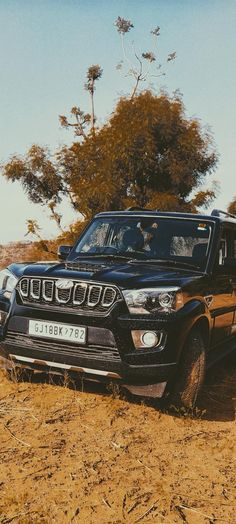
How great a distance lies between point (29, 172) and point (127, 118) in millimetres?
5482

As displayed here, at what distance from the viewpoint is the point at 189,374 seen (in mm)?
4066

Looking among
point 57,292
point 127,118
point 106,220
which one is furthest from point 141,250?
point 127,118

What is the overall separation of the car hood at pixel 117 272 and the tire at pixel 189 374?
537mm

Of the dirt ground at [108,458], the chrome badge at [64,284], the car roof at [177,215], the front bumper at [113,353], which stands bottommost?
the dirt ground at [108,458]

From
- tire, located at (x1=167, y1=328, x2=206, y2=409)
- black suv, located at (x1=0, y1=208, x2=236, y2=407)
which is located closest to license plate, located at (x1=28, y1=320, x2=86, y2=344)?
black suv, located at (x1=0, y1=208, x2=236, y2=407)

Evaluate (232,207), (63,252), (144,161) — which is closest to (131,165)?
(144,161)

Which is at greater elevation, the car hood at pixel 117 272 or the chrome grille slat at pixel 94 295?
the car hood at pixel 117 272

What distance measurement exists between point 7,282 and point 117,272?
1.11 m

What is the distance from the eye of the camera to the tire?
3963 mm

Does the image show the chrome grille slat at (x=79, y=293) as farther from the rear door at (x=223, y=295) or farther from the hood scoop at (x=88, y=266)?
the rear door at (x=223, y=295)

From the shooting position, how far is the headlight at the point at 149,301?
376cm

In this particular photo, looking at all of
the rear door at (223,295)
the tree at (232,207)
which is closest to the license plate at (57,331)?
the rear door at (223,295)

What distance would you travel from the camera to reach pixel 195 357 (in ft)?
13.6

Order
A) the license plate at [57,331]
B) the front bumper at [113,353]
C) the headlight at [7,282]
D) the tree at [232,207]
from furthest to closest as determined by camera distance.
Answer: the tree at [232,207] < the headlight at [7,282] < the license plate at [57,331] < the front bumper at [113,353]
